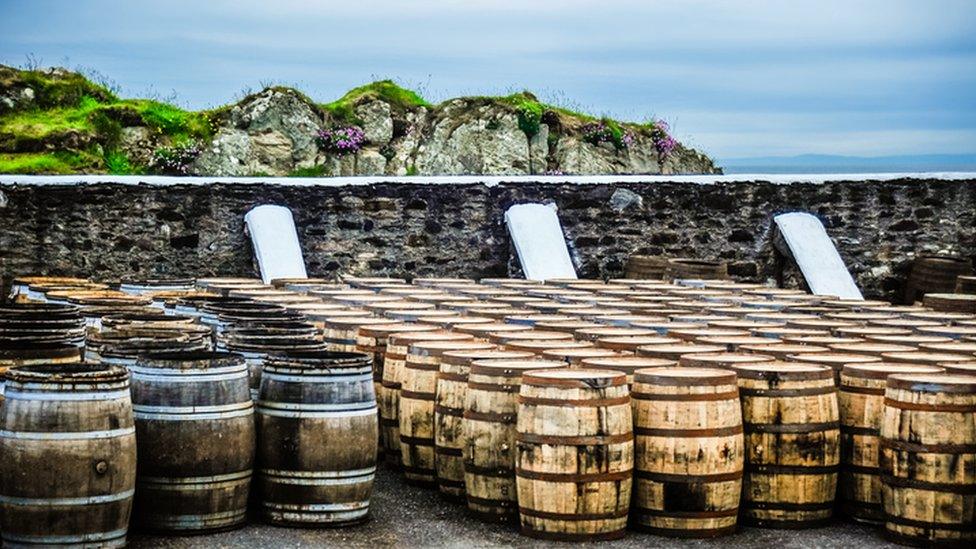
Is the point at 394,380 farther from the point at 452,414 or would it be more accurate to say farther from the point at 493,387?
the point at 493,387

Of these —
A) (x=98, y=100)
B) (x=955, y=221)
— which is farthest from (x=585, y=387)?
(x=98, y=100)

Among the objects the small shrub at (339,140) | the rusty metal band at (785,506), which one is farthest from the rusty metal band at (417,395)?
the small shrub at (339,140)

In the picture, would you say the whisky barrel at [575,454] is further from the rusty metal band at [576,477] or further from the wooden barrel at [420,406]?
the wooden barrel at [420,406]

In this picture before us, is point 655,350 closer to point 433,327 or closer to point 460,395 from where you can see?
point 460,395

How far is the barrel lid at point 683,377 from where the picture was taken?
6191 mm

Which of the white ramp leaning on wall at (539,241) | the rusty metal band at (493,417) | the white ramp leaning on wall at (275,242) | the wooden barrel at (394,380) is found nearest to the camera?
the rusty metal band at (493,417)

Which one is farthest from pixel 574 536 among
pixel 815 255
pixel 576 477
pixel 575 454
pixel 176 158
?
pixel 176 158

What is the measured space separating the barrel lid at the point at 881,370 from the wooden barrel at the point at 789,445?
18cm

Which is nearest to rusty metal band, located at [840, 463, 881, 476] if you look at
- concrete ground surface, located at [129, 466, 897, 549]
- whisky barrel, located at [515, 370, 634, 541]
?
concrete ground surface, located at [129, 466, 897, 549]

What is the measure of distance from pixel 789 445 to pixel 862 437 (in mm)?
376

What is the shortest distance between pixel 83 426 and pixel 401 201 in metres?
9.69

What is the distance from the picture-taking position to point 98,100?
20.0 metres

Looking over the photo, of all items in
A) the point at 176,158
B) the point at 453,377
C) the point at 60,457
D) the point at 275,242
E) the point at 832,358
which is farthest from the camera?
the point at 176,158

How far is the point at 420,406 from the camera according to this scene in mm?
7301
